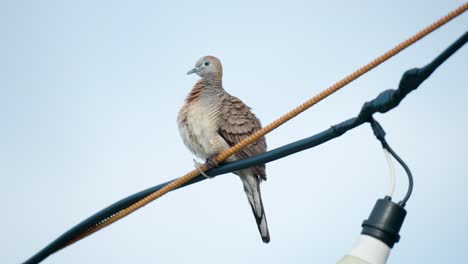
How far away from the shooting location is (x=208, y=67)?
253 inches

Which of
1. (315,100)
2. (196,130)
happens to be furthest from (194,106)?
(315,100)

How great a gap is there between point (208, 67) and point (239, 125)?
39.2 inches

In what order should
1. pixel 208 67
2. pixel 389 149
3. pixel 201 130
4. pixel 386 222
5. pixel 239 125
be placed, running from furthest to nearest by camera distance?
1. pixel 208 67
2. pixel 239 125
3. pixel 201 130
4. pixel 389 149
5. pixel 386 222

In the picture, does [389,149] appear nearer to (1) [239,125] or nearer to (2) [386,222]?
(2) [386,222]

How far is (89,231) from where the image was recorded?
3609 millimetres

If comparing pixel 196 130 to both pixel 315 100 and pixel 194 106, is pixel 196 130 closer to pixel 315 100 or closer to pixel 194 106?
pixel 194 106

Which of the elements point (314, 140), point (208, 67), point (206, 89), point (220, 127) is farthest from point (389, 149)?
point (208, 67)

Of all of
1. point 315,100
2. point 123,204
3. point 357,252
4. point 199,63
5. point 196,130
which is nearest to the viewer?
point 357,252

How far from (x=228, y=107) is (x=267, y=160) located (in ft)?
8.65

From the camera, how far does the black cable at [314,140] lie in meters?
2.43

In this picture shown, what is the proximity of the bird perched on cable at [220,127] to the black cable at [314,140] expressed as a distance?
155 centimetres

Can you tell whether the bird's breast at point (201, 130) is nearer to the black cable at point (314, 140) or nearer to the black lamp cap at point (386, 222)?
the black cable at point (314, 140)

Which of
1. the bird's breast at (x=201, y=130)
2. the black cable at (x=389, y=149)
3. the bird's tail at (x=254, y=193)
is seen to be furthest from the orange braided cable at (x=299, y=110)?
the bird's tail at (x=254, y=193)

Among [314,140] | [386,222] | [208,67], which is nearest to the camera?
[386,222]
